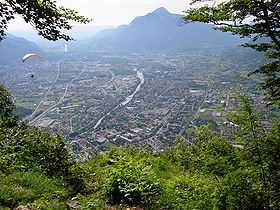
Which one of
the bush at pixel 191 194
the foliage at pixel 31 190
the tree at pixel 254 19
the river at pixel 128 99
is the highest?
the tree at pixel 254 19

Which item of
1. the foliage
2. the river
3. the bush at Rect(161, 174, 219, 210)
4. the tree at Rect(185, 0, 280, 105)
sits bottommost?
the river

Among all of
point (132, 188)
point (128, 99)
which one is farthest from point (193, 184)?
point (128, 99)

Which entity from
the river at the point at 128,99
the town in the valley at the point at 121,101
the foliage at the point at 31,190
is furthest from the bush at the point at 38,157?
the river at the point at 128,99

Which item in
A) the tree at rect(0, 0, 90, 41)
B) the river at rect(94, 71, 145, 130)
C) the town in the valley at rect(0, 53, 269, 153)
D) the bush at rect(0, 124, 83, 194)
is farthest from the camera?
the river at rect(94, 71, 145, 130)

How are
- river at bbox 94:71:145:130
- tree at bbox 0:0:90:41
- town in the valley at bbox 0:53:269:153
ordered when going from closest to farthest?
tree at bbox 0:0:90:41 → town in the valley at bbox 0:53:269:153 → river at bbox 94:71:145:130

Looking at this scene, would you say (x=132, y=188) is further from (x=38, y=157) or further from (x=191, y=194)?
(x=38, y=157)

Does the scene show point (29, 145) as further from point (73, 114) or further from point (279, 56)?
point (73, 114)

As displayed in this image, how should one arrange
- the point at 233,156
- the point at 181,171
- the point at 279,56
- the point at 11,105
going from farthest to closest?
the point at 11,105 < the point at 181,171 < the point at 279,56 < the point at 233,156

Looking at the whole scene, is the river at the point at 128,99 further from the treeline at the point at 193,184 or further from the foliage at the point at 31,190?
the treeline at the point at 193,184

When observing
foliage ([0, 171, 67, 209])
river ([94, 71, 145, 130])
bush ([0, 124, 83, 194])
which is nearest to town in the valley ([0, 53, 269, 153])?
river ([94, 71, 145, 130])

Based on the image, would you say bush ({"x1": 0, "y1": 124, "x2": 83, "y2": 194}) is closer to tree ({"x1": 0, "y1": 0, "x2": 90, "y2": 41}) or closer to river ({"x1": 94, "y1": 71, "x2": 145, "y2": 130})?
tree ({"x1": 0, "y1": 0, "x2": 90, "y2": 41})

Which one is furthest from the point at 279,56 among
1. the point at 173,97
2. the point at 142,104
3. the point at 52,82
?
the point at 52,82
